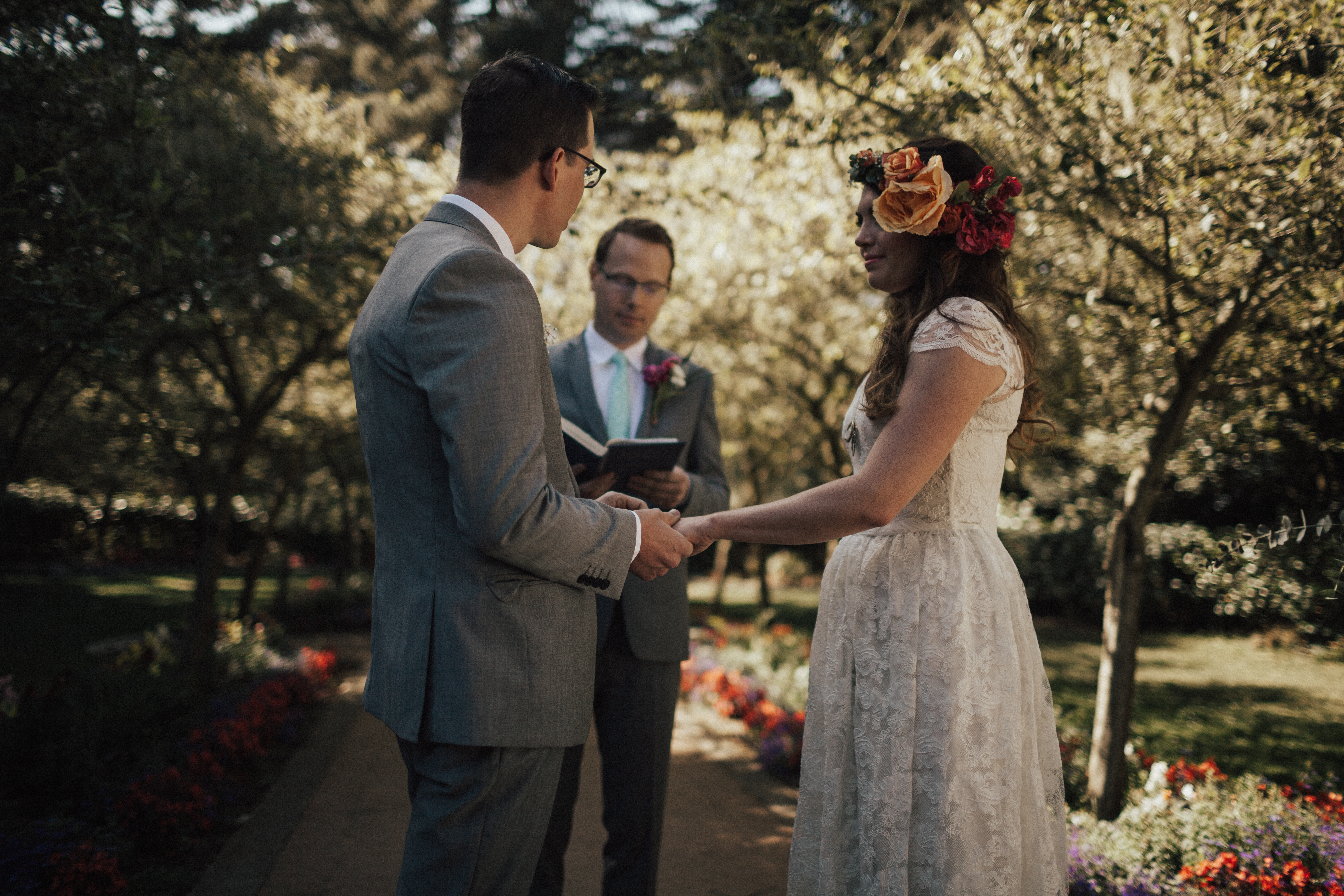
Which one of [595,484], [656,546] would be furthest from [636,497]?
[656,546]

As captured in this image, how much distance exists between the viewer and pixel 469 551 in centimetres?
158

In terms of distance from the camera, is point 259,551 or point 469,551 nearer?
point 469,551

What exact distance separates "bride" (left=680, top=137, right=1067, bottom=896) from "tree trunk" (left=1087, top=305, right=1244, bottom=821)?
190cm

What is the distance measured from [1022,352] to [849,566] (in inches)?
25.7

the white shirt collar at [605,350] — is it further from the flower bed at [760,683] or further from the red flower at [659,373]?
the flower bed at [760,683]

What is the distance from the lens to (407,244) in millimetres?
1648

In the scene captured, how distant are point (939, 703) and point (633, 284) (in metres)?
1.76

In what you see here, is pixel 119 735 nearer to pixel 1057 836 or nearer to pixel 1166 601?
pixel 1057 836

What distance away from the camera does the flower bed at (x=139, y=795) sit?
2.92 meters

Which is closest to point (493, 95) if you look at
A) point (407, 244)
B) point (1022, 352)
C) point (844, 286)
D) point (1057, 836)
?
point (407, 244)

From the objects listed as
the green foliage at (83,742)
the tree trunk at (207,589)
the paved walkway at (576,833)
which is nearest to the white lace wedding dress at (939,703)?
the paved walkway at (576,833)

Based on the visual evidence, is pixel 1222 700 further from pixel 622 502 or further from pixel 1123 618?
pixel 622 502

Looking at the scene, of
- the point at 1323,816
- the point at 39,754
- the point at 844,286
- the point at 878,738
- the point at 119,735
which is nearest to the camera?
the point at 878,738

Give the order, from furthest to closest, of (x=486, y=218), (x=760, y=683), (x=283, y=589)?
(x=283, y=589) < (x=760, y=683) < (x=486, y=218)
